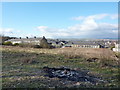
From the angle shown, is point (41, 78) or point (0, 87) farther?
point (41, 78)

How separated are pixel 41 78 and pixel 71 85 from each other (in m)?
1.03

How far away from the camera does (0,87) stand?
147 inches

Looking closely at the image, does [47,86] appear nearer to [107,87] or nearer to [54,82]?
[54,82]

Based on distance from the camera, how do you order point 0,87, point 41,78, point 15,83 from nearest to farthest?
point 0,87, point 15,83, point 41,78

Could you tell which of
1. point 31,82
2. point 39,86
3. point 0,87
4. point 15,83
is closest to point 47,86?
point 39,86

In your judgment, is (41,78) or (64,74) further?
(64,74)

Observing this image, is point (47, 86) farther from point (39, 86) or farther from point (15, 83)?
point (15, 83)

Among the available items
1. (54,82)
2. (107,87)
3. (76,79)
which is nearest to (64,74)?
(76,79)

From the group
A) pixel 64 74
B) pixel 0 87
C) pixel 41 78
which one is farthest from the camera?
pixel 64 74

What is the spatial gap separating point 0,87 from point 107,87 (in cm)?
285

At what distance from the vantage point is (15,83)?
13.0ft

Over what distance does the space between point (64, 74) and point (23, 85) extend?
1.65 meters

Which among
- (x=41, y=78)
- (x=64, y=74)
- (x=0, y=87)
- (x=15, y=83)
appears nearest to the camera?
(x=0, y=87)

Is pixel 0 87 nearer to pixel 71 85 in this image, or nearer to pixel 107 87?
pixel 71 85
